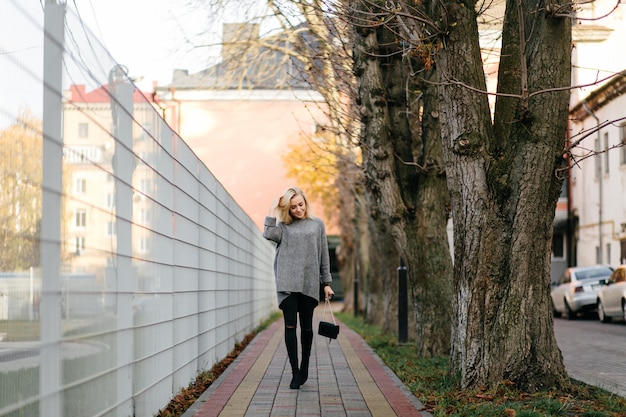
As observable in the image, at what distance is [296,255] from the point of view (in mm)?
9695

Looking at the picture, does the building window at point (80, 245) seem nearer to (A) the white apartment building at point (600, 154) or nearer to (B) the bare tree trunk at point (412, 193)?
(B) the bare tree trunk at point (412, 193)

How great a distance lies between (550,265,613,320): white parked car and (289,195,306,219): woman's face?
20.3 metres

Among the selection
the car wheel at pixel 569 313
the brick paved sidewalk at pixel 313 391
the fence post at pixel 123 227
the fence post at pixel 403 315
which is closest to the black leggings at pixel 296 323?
the brick paved sidewalk at pixel 313 391

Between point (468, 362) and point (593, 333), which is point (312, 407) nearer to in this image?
point (468, 362)

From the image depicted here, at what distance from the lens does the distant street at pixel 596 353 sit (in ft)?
36.6

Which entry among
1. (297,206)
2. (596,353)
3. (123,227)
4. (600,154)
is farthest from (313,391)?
(600,154)

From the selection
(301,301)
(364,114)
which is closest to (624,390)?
(301,301)

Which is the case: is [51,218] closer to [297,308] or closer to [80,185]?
[80,185]

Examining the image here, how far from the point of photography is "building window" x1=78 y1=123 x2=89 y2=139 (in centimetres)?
529

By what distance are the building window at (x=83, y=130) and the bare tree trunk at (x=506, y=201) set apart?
372 cm

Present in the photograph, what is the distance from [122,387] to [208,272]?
504 cm

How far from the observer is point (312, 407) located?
8266 millimetres

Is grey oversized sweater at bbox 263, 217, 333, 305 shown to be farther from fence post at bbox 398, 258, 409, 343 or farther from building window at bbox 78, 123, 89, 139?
fence post at bbox 398, 258, 409, 343

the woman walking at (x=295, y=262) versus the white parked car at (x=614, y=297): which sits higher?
the woman walking at (x=295, y=262)
